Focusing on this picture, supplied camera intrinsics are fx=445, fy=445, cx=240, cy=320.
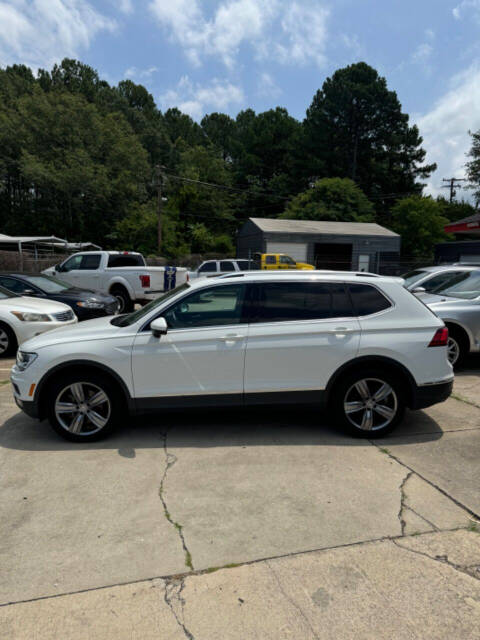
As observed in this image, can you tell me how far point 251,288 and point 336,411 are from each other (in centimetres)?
150

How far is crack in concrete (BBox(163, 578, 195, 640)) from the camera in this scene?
2.20 metres

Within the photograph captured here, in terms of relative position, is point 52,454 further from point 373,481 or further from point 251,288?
point 373,481

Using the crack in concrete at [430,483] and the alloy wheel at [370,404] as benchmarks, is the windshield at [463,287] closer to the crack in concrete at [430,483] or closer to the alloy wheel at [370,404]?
the alloy wheel at [370,404]

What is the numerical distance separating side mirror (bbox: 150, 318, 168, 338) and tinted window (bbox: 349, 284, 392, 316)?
1908mm

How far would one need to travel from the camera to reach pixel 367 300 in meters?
4.53

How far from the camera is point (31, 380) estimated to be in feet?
14.1

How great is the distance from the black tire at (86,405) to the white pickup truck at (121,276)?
28.8ft

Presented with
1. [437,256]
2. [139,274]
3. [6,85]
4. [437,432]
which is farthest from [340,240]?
[6,85]

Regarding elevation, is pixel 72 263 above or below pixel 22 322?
above

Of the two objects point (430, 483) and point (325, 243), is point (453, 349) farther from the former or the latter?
point (325, 243)

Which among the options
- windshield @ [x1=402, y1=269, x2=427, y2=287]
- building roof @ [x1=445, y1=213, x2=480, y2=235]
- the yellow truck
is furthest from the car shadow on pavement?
the yellow truck

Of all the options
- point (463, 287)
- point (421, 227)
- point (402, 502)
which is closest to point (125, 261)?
point (463, 287)

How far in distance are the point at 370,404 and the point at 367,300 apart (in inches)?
41.3

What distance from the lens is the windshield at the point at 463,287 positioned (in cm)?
758
